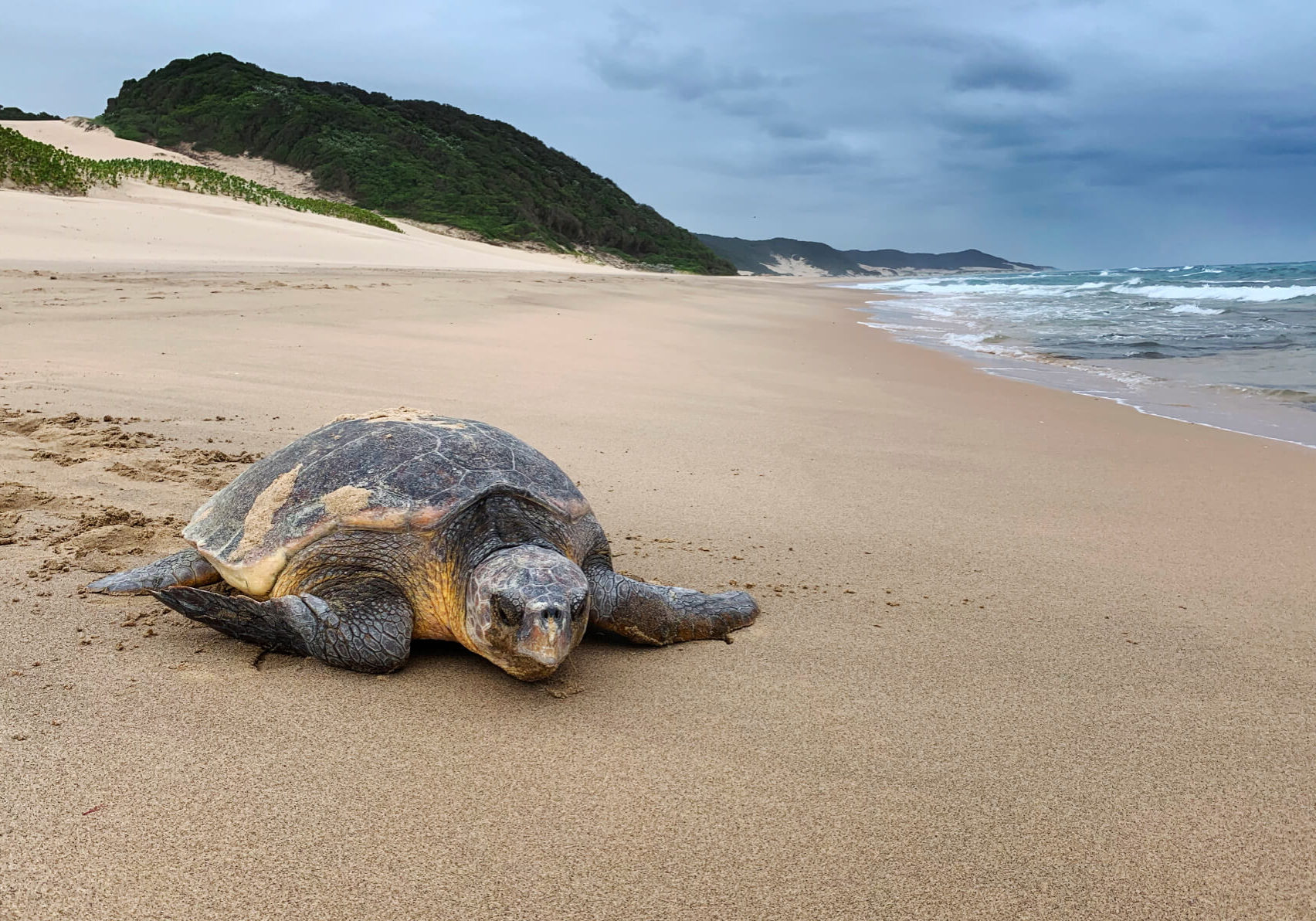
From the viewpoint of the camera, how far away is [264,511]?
3086 millimetres

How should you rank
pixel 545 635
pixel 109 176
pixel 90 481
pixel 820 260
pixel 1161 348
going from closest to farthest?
pixel 545 635, pixel 90 481, pixel 1161 348, pixel 109 176, pixel 820 260

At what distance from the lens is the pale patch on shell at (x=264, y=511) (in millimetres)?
3023

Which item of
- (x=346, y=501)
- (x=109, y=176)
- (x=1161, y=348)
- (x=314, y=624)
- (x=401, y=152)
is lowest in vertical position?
(x=314, y=624)

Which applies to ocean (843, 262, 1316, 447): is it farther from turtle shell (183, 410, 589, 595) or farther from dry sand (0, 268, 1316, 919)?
turtle shell (183, 410, 589, 595)

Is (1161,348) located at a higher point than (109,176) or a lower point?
lower

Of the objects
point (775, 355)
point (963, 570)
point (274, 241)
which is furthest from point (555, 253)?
point (963, 570)

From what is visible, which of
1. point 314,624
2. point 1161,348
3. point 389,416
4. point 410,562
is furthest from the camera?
point 1161,348

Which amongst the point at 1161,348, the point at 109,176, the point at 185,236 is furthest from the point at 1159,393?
the point at 109,176

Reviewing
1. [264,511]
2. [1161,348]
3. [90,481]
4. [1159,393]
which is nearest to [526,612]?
[264,511]

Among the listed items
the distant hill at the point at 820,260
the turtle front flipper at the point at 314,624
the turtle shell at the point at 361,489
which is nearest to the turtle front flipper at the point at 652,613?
the turtle shell at the point at 361,489

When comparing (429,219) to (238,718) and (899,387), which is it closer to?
(899,387)

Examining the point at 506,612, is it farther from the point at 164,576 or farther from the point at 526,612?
the point at 164,576

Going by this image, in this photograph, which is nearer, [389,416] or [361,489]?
[361,489]

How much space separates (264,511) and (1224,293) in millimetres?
36879
